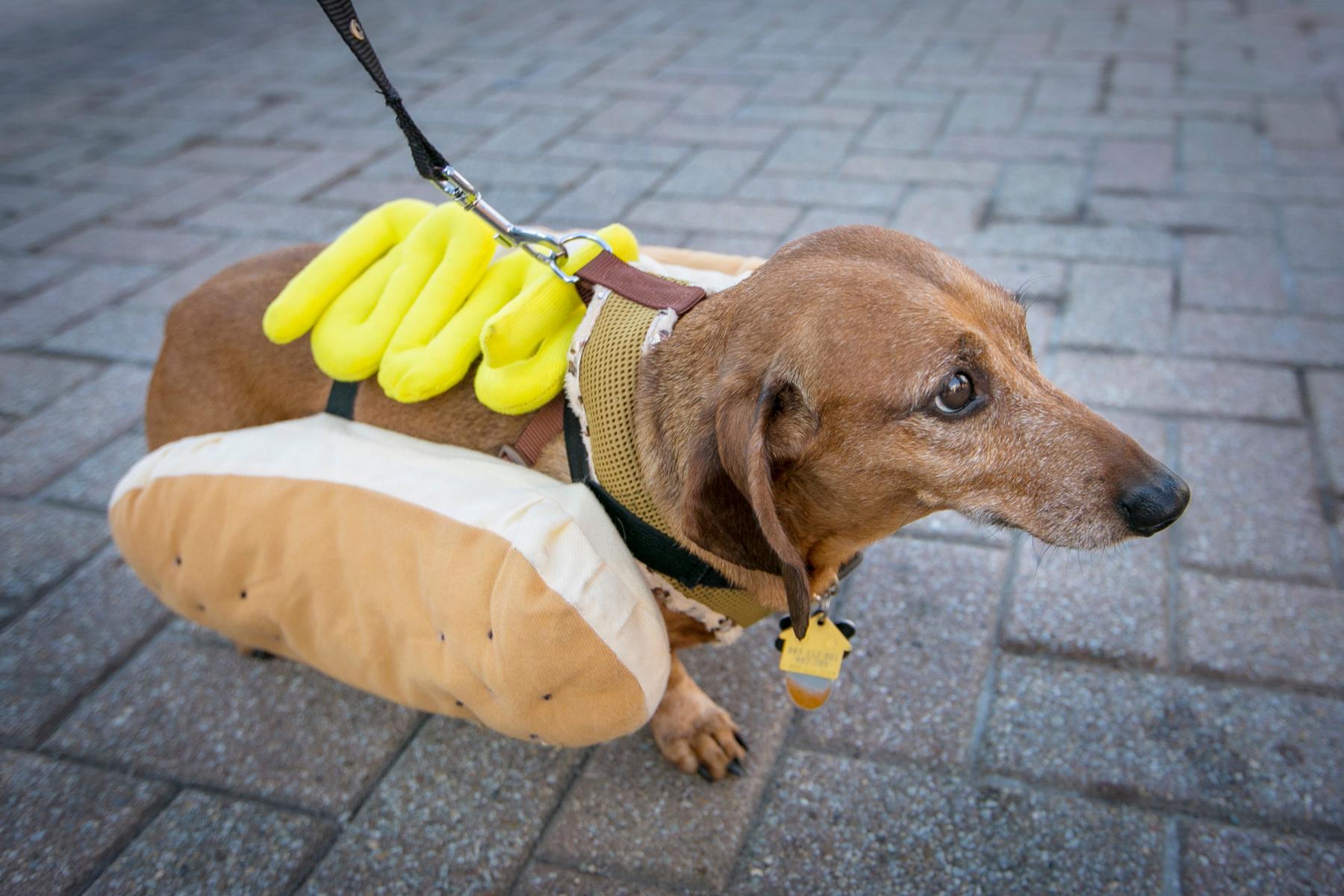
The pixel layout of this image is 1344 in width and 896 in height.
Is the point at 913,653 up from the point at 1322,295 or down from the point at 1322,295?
up

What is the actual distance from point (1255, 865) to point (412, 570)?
1.87m

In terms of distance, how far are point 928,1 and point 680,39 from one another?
2122mm

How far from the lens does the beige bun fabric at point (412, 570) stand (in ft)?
6.52

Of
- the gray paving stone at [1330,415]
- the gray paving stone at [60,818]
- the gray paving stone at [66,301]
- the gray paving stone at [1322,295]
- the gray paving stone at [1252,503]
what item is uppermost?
the gray paving stone at [66,301]

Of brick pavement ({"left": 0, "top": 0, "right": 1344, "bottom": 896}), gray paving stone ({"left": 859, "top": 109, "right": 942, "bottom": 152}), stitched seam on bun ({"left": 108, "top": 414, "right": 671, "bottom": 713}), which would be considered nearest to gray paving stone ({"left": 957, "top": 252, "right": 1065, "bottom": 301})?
brick pavement ({"left": 0, "top": 0, "right": 1344, "bottom": 896})

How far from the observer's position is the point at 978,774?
235 cm

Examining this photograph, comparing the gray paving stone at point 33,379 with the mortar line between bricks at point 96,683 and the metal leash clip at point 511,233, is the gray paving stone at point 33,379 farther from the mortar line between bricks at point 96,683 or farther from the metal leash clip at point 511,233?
the metal leash clip at point 511,233

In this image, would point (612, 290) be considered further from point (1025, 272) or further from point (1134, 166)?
point (1134, 166)

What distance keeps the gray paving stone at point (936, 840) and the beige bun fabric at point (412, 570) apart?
1.62 ft

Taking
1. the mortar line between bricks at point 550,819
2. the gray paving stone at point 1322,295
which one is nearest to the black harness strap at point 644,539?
the mortar line between bricks at point 550,819

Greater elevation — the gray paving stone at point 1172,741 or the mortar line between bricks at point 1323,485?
the gray paving stone at point 1172,741

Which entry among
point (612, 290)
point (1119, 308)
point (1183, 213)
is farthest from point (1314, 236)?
point (612, 290)

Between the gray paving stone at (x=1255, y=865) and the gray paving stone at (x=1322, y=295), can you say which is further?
the gray paving stone at (x=1322, y=295)

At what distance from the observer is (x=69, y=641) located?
2895 mm
